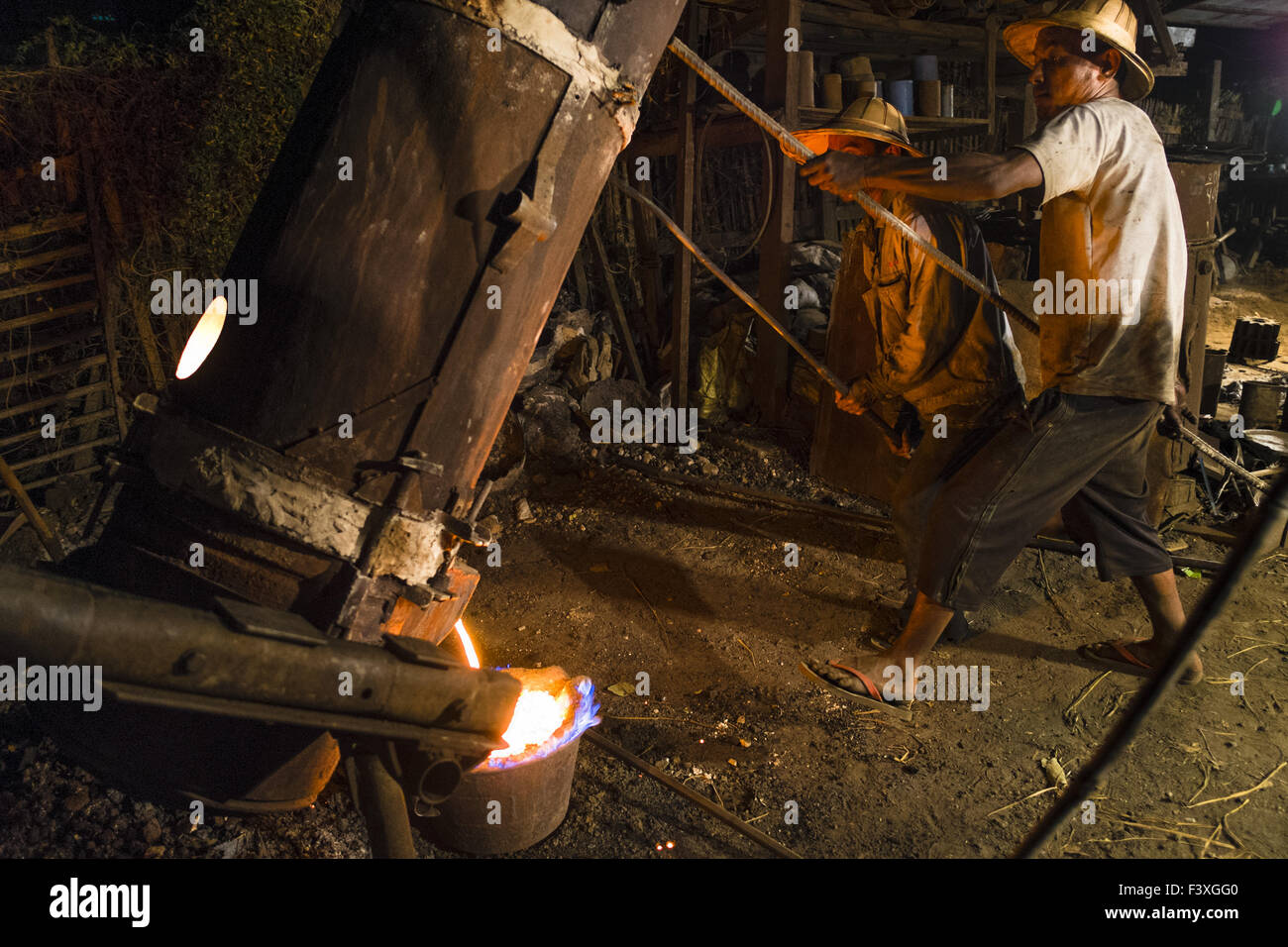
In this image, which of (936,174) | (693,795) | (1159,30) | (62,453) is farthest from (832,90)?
(62,453)

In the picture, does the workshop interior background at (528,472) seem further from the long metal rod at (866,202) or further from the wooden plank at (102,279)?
the long metal rod at (866,202)

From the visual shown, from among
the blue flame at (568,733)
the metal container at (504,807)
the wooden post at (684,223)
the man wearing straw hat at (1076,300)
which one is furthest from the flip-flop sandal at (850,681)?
the wooden post at (684,223)

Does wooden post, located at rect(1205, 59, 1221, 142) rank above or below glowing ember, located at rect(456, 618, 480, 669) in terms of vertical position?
above

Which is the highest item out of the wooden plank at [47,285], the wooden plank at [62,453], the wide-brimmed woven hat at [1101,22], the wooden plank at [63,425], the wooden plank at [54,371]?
the wide-brimmed woven hat at [1101,22]

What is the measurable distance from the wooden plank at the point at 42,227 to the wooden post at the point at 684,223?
4.41 meters

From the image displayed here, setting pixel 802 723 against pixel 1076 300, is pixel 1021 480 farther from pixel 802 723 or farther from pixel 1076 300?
pixel 802 723

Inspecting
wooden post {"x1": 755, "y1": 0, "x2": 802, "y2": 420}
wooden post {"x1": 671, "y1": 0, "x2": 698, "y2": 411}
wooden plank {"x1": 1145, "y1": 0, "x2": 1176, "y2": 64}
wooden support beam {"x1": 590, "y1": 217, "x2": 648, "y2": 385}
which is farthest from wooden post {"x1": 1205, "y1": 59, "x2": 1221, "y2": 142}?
wooden support beam {"x1": 590, "y1": 217, "x2": 648, "y2": 385}

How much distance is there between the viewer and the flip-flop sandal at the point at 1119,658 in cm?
371

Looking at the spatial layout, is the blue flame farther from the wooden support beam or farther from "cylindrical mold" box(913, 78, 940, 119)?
"cylindrical mold" box(913, 78, 940, 119)

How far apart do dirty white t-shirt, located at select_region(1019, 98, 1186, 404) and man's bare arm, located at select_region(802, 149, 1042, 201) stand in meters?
0.20

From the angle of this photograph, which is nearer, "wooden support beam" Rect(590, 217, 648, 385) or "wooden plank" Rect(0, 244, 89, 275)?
"wooden plank" Rect(0, 244, 89, 275)

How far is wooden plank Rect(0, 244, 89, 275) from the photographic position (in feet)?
15.9

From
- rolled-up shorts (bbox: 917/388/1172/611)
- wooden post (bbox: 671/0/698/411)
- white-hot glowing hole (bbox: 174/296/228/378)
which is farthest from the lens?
wooden post (bbox: 671/0/698/411)

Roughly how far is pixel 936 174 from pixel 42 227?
206 inches
